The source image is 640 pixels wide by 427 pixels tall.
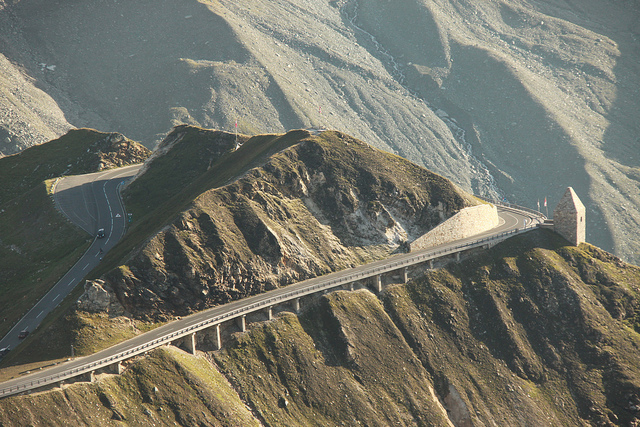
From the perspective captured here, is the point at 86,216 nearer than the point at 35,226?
No

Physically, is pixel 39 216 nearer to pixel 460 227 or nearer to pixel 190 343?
pixel 190 343

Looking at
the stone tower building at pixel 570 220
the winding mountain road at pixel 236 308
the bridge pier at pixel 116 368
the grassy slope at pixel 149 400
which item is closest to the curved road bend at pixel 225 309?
the winding mountain road at pixel 236 308

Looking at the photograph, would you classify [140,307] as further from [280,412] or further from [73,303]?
[280,412]

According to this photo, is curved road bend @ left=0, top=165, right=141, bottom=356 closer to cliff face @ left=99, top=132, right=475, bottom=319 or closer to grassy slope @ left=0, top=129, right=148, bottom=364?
grassy slope @ left=0, top=129, right=148, bottom=364

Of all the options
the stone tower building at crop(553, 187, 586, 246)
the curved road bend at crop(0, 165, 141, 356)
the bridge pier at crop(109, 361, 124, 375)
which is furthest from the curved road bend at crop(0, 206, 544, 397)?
the curved road bend at crop(0, 165, 141, 356)

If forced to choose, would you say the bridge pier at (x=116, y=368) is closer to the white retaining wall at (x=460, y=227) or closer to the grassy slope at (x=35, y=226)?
the grassy slope at (x=35, y=226)

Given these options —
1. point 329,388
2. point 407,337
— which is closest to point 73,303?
Answer: point 329,388

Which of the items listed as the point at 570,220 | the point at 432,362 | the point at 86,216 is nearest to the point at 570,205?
the point at 570,220
